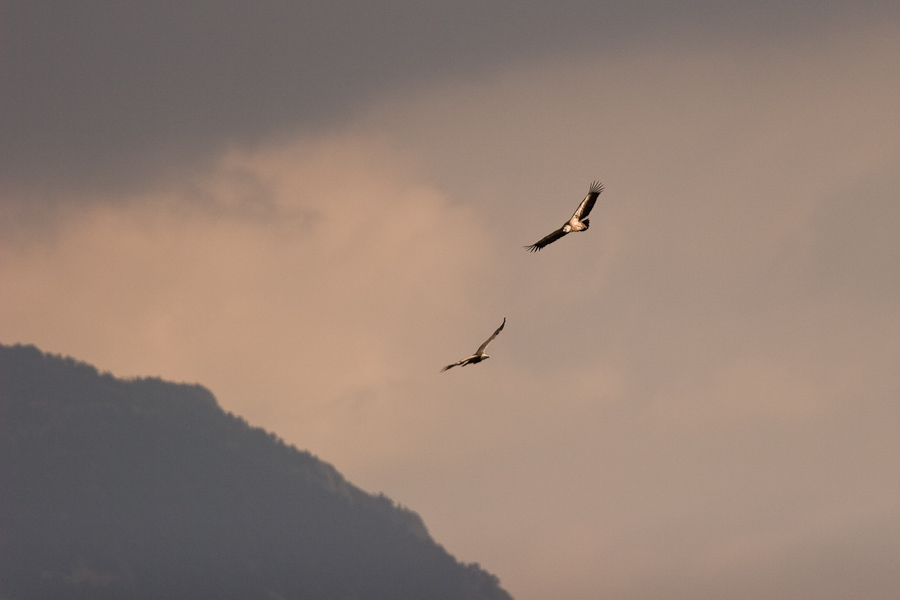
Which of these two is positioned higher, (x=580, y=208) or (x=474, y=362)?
(x=580, y=208)

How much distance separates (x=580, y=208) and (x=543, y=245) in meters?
4.93

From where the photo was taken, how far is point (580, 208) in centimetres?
9294

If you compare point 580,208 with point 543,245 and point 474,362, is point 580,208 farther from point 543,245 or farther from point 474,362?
point 474,362

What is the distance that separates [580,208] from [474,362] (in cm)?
1297

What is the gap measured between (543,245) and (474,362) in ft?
30.9

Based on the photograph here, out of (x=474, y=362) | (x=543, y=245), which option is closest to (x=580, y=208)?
(x=543, y=245)

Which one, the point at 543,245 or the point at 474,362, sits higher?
the point at 543,245

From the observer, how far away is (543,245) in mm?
89875

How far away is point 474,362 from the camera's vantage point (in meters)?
92.1
